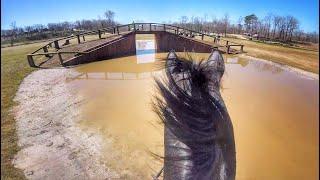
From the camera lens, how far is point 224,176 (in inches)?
80.7

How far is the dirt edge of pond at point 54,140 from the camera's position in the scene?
5.50 meters

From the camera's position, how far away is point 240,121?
26.9ft

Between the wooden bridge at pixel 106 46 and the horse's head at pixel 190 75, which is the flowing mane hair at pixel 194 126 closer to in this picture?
the horse's head at pixel 190 75

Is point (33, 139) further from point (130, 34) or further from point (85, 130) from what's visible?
point (130, 34)

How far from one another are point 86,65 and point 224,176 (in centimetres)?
1551

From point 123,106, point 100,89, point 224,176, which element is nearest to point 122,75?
point 100,89

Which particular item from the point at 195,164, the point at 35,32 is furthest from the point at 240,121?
the point at 35,32

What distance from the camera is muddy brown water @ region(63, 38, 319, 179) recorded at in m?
5.36

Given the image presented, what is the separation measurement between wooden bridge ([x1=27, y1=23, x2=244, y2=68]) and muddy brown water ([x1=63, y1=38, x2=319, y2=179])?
3.15 m

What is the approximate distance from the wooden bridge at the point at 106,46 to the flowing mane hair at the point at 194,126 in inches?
464

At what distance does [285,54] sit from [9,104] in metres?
14.2

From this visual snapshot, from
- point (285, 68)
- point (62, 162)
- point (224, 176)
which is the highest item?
point (224, 176)

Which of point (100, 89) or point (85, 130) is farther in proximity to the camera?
point (100, 89)

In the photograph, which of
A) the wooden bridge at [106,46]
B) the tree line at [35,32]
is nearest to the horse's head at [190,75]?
the wooden bridge at [106,46]
